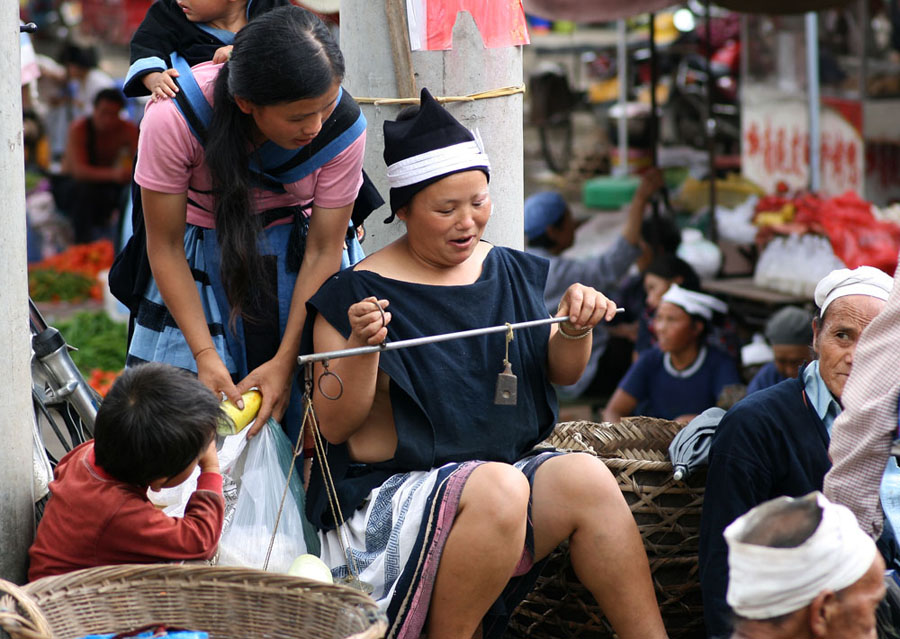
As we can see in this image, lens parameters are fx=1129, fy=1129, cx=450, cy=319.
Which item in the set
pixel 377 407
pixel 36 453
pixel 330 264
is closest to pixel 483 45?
pixel 330 264

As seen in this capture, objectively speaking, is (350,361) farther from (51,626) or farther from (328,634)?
(51,626)

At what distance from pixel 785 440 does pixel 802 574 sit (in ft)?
2.86

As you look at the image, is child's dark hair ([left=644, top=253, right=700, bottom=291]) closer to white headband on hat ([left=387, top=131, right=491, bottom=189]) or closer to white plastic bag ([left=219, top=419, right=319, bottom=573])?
white headband on hat ([left=387, top=131, right=491, bottom=189])

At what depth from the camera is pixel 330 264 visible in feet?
9.66

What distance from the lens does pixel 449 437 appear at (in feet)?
9.22

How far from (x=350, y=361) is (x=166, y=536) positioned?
58cm

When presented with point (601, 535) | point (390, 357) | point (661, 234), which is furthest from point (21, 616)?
point (661, 234)

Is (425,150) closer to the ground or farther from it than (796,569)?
farther from it

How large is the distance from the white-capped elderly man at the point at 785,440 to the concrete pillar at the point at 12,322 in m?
1.61

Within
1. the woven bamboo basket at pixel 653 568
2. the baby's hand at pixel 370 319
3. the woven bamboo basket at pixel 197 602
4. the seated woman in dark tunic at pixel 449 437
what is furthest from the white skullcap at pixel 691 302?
the woven bamboo basket at pixel 197 602

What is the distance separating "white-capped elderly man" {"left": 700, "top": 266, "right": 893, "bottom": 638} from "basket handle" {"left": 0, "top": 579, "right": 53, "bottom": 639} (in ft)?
5.05

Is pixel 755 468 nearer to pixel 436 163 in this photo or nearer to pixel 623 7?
pixel 436 163

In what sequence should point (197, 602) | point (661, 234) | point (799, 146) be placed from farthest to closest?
point (799, 146)
point (661, 234)
point (197, 602)

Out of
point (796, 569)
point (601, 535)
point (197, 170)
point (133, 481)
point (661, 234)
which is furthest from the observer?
point (661, 234)
